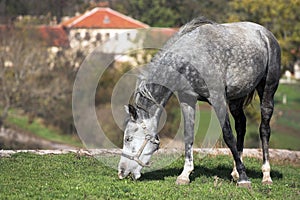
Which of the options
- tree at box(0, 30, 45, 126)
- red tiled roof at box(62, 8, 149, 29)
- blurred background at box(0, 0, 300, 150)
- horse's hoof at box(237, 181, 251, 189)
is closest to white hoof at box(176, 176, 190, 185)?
horse's hoof at box(237, 181, 251, 189)

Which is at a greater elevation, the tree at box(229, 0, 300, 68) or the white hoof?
the white hoof

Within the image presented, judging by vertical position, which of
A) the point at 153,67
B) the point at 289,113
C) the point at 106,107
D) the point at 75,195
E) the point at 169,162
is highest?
the point at 153,67

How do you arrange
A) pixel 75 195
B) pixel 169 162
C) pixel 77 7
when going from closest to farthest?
pixel 75 195, pixel 169 162, pixel 77 7

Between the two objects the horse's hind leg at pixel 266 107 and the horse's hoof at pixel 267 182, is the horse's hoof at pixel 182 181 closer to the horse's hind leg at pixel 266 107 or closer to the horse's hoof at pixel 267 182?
the horse's hoof at pixel 267 182

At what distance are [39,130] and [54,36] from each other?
14.3m

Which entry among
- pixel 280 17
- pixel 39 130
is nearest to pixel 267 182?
pixel 39 130

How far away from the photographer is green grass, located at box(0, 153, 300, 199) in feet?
26.6

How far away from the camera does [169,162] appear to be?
1106 cm

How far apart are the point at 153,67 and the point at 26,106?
34.8 m

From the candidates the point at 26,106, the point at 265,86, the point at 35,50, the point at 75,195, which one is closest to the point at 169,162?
the point at 265,86

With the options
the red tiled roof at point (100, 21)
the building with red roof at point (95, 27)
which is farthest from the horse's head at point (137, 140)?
the red tiled roof at point (100, 21)

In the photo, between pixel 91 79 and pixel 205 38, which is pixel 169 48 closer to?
pixel 205 38

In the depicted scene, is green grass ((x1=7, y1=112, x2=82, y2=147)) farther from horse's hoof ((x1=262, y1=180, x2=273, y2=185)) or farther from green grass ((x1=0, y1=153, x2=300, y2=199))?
horse's hoof ((x1=262, y1=180, x2=273, y2=185))

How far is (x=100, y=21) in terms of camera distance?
194 feet
